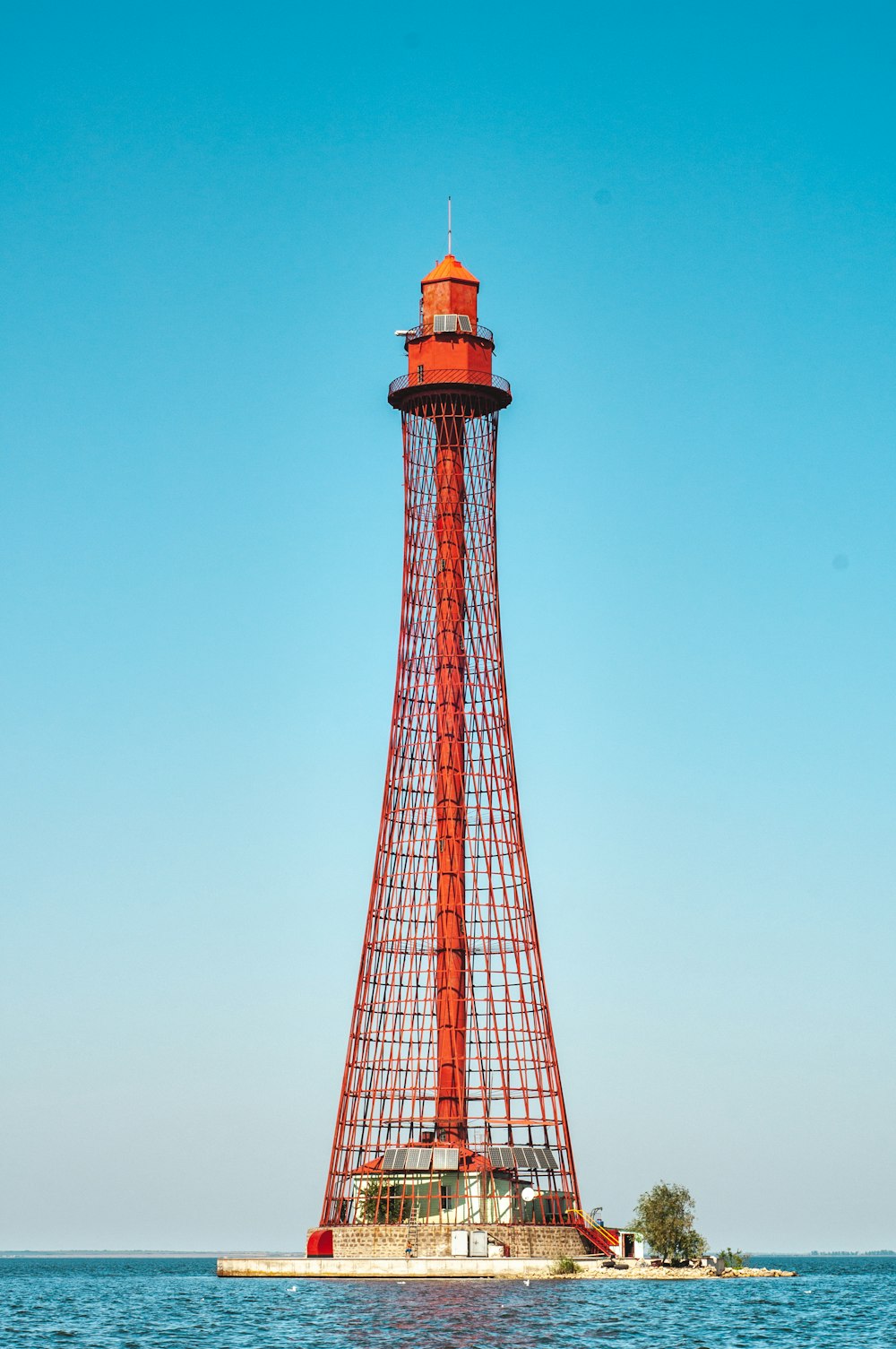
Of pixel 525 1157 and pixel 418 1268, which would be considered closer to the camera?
pixel 418 1268

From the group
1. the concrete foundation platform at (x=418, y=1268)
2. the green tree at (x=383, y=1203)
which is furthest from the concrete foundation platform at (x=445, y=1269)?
the green tree at (x=383, y=1203)

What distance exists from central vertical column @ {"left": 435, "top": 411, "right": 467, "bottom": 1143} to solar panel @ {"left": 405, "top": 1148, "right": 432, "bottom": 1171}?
60.7 inches

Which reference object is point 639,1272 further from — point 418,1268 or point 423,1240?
point 418,1268

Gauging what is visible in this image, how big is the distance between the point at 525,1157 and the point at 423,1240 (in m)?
6.94

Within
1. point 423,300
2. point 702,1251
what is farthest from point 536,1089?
point 423,300

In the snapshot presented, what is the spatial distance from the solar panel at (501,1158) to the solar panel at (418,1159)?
271 centimetres

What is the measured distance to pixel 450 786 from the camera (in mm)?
92375

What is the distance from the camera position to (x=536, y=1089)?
90500 millimetres

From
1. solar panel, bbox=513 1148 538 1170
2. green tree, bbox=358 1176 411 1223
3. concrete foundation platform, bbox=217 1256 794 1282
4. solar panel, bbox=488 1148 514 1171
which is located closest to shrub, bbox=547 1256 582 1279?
concrete foundation platform, bbox=217 1256 794 1282

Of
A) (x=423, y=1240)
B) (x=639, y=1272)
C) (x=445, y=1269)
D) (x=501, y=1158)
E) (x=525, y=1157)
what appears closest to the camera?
(x=445, y=1269)

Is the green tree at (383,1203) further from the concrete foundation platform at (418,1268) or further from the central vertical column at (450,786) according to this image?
the central vertical column at (450,786)

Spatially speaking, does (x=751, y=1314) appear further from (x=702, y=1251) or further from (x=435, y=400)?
(x=435, y=400)

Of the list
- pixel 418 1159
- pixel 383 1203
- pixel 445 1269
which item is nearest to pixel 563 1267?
pixel 445 1269

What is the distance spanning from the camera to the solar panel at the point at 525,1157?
Answer: 8931 centimetres
